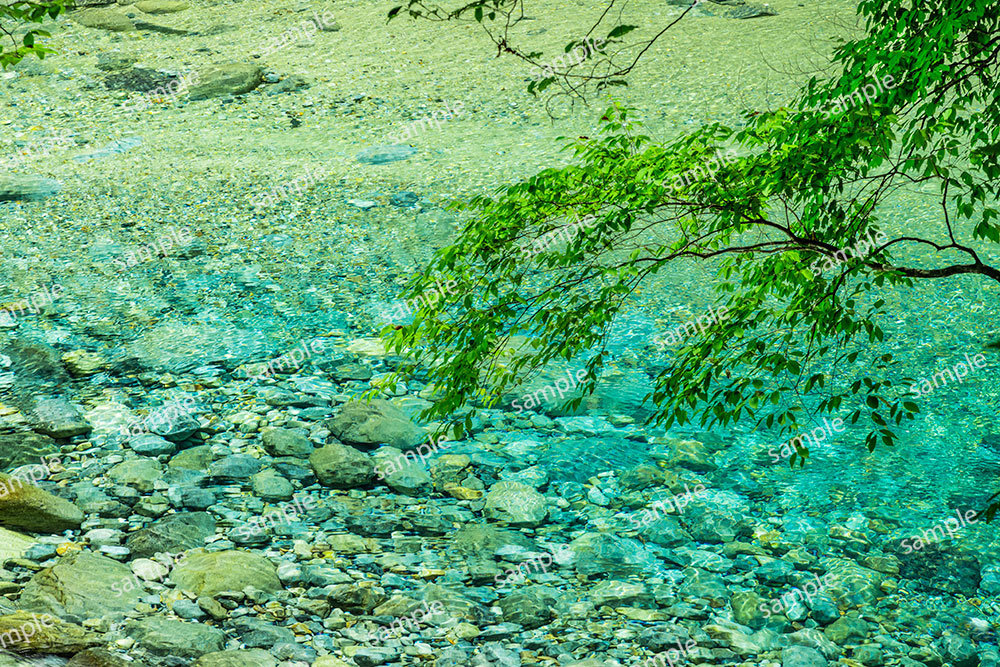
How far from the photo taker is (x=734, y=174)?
4484 millimetres

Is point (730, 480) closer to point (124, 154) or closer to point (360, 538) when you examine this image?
point (360, 538)

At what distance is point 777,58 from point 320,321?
34.3 ft

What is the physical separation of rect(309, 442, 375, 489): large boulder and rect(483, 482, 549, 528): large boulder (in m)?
0.94

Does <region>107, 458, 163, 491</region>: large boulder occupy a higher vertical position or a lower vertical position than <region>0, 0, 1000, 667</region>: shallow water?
lower

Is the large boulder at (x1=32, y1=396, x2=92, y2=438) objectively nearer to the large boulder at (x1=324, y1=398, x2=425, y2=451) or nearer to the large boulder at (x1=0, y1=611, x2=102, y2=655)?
the large boulder at (x1=324, y1=398, x2=425, y2=451)

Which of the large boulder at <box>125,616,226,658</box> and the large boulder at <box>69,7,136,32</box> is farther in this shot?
the large boulder at <box>69,7,136,32</box>

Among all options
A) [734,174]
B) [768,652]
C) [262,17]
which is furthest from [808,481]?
[262,17]

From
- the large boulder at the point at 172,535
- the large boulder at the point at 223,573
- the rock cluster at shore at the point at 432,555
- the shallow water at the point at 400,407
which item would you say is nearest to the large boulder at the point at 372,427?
the rock cluster at shore at the point at 432,555

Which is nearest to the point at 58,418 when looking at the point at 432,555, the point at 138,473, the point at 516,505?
the point at 138,473

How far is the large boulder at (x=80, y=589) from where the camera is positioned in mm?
4277

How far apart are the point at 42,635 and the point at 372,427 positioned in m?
3.40

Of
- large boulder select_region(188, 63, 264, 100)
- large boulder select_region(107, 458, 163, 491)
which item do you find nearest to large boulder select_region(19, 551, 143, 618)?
large boulder select_region(107, 458, 163, 491)

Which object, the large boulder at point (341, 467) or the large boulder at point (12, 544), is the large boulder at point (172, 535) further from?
the large boulder at point (341, 467)

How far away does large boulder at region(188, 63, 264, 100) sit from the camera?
15828 mm
